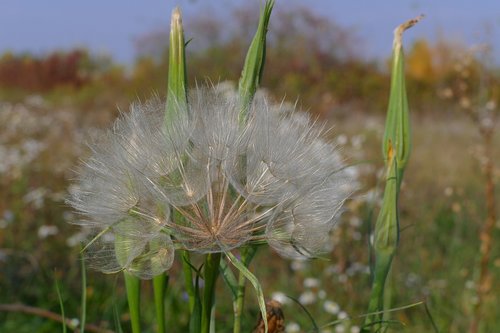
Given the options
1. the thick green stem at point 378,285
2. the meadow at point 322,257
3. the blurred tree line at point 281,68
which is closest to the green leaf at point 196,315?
the meadow at point 322,257

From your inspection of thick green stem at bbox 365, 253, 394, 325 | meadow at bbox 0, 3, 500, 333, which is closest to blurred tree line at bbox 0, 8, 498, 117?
meadow at bbox 0, 3, 500, 333

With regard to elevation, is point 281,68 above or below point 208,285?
above

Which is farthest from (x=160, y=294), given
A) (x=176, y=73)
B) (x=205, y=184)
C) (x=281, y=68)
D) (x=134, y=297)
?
(x=281, y=68)

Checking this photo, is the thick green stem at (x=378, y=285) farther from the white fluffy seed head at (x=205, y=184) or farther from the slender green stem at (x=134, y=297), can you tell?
the slender green stem at (x=134, y=297)

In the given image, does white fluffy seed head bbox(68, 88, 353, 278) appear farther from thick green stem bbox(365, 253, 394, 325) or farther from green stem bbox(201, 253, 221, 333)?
thick green stem bbox(365, 253, 394, 325)

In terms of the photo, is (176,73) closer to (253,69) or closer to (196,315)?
(253,69)

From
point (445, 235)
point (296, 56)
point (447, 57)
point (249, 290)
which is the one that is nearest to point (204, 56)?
point (296, 56)
